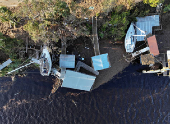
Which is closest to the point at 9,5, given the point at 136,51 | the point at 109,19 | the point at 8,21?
the point at 8,21

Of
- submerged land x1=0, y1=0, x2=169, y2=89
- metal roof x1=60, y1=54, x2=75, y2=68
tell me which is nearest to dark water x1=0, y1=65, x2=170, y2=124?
submerged land x1=0, y1=0, x2=169, y2=89

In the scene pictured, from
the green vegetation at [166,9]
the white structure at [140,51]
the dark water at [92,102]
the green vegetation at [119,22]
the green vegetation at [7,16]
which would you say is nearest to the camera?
the green vegetation at [7,16]

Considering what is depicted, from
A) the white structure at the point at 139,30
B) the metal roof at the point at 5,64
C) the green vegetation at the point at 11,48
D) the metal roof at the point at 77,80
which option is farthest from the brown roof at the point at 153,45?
the metal roof at the point at 5,64

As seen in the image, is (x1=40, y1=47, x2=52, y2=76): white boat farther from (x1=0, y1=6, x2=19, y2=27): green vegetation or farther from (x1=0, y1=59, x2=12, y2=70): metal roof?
(x1=0, y1=6, x2=19, y2=27): green vegetation

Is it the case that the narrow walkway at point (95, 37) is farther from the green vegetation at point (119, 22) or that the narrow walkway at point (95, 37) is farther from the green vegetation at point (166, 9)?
the green vegetation at point (166, 9)

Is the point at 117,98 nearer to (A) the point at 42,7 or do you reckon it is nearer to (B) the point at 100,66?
(B) the point at 100,66

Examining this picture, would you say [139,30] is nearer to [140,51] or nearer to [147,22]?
[147,22]
